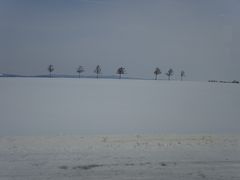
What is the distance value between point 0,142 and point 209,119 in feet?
12.5

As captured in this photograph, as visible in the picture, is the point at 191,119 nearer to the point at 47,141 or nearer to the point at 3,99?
the point at 47,141

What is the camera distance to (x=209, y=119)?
6.41m

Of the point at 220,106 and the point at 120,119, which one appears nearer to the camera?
the point at 120,119

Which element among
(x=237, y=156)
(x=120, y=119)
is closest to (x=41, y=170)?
(x=237, y=156)

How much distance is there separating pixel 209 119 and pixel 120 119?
1541mm

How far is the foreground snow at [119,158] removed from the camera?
8.46 feet

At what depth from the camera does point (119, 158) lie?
306cm

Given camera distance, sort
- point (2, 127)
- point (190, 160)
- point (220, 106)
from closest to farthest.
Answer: point (190, 160)
point (2, 127)
point (220, 106)

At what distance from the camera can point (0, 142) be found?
3.76 m

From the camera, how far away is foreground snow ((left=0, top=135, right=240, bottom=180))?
102 inches

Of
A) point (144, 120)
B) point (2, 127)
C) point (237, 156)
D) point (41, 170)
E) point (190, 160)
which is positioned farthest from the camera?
→ point (144, 120)

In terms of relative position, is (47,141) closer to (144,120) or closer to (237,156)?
(237,156)

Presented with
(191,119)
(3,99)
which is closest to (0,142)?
(191,119)

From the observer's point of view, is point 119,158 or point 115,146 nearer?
point 119,158
